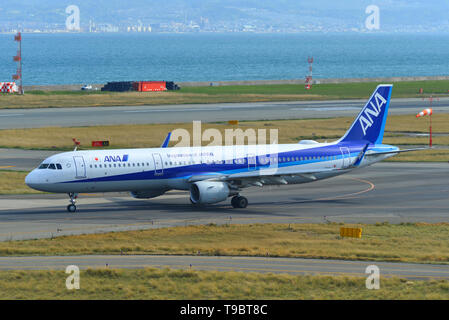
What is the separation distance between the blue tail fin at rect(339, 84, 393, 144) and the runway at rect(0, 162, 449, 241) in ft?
16.4

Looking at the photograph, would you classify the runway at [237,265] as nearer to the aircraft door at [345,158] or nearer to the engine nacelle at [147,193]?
the engine nacelle at [147,193]

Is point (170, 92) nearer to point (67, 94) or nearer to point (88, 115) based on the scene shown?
point (67, 94)

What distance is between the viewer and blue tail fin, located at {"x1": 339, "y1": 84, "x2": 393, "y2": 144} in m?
67.6

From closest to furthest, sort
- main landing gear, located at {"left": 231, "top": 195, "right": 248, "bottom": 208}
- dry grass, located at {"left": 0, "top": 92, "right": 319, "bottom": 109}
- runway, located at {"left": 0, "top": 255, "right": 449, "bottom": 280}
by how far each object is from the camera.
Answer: runway, located at {"left": 0, "top": 255, "right": 449, "bottom": 280} → main landing gear, located at {"left": 231, "top": 195, "right": 248, "bottom": 208} → dry grass, located at {"left": 0, "top": 92, "right": 319, "bottom": 109}

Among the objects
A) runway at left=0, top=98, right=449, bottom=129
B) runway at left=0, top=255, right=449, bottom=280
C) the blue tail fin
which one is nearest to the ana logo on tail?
the blue tail fin

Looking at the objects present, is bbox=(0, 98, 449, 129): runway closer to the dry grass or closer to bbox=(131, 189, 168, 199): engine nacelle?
the dry grass

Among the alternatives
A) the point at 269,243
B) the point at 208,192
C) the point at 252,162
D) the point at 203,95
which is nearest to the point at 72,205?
the point at 208,192

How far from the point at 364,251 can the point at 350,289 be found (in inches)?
327

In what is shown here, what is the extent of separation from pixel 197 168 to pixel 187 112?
2817 inches

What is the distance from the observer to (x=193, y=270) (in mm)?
39031

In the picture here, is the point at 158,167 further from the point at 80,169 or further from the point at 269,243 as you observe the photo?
the point at 269,243

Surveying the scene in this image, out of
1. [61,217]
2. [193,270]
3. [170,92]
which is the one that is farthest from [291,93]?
[193,270]

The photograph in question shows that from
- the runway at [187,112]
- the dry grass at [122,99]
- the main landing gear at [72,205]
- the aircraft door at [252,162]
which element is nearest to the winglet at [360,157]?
the aircraft door at [252,162]

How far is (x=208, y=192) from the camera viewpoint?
192 ft
